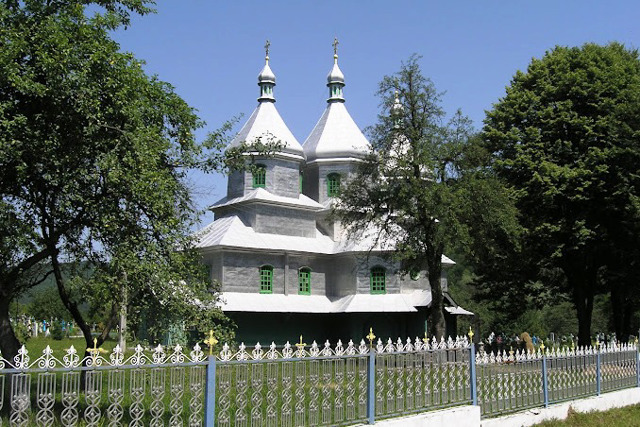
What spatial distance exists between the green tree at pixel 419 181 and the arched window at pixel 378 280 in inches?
347

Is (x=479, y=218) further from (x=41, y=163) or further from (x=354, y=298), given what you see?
(x=41, y=163)

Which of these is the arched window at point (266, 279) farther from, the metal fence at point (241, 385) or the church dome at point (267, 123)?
the metal fence at point (241, 385)

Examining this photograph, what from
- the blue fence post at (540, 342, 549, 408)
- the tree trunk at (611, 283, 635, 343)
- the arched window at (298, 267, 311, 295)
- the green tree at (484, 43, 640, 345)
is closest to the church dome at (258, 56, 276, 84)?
the arched window at (298, 267, 311, 295)

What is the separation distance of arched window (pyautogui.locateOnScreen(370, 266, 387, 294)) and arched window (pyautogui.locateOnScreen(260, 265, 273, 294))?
4.97m

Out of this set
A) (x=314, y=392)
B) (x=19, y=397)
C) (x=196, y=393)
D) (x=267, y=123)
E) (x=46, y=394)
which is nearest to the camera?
(x=19, y=397)

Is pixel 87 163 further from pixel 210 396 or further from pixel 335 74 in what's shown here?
pixel 335 74

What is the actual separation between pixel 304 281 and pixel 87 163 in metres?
23.0

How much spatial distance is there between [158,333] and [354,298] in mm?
21734

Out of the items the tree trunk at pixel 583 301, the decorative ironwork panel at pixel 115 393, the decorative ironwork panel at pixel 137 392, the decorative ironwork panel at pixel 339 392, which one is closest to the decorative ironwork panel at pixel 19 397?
the decorative ironwork panel at pixel 115 393

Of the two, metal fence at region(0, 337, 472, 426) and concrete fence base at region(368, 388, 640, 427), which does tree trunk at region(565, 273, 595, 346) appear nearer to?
concrete fence base at region(368, 388, 640, 427)

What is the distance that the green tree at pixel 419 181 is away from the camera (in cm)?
2120

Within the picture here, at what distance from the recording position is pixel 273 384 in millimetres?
8453

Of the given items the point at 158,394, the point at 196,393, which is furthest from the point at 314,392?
the point at 158,394

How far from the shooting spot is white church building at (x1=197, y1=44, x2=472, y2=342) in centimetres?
3023
